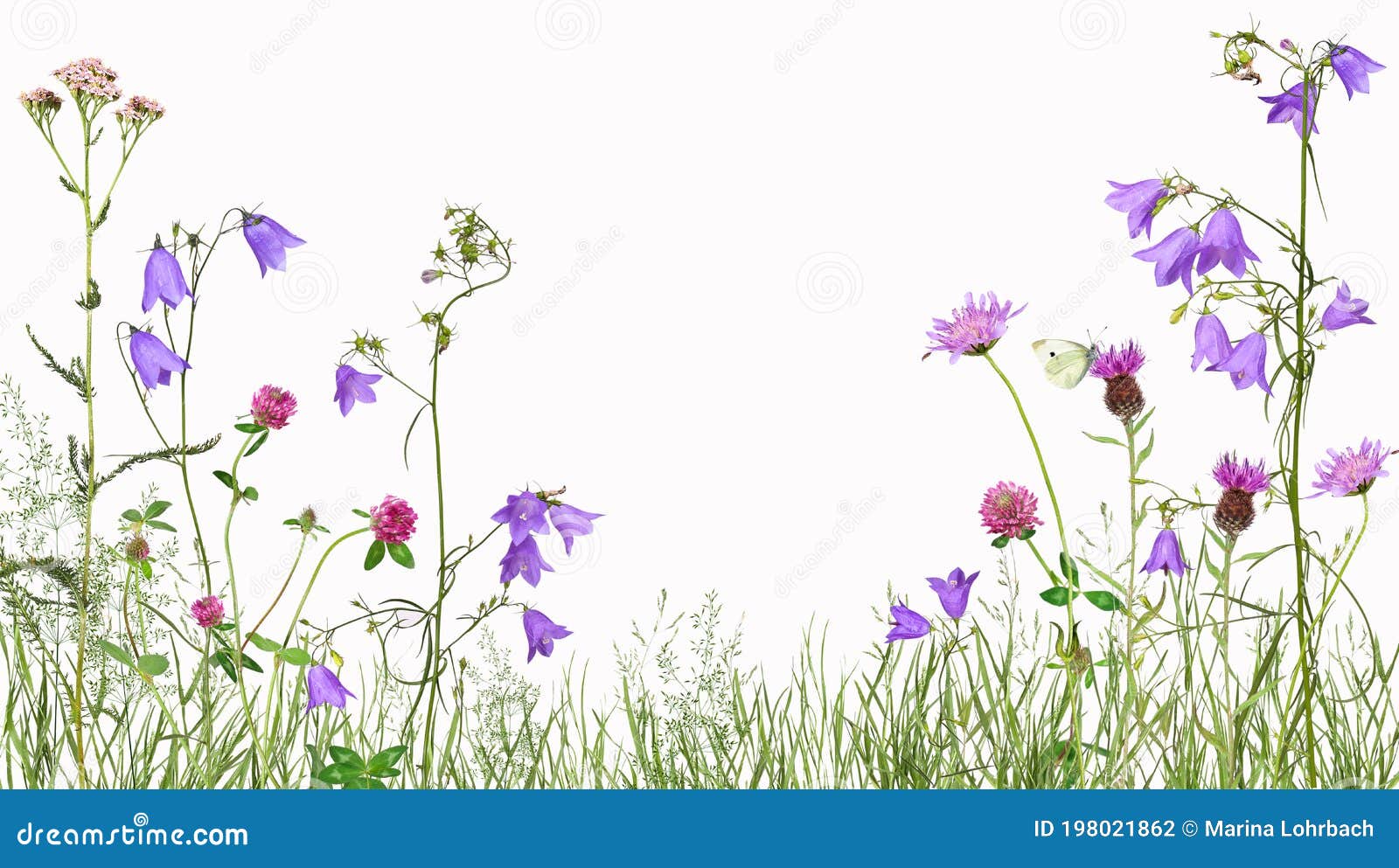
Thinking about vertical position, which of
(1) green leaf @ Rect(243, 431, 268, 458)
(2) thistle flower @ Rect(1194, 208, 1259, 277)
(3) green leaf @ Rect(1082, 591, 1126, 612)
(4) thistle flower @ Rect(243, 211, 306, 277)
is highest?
(4) thistle flower @ Rect(243, 211, 306, 277)

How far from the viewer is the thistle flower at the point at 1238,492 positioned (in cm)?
271

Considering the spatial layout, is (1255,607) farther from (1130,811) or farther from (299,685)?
(299,685)

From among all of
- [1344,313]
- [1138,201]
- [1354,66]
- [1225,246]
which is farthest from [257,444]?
[1354,66]

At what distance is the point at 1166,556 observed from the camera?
9.27ft

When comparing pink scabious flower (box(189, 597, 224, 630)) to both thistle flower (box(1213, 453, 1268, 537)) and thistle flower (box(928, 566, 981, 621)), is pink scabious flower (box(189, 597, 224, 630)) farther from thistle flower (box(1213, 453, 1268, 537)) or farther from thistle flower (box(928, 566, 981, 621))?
thistle flower (box(1213, 453, 1268, 537))

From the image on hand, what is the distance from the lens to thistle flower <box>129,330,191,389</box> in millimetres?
2758

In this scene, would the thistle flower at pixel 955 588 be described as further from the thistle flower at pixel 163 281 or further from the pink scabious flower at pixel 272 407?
the thistle flower at pixel 163 281

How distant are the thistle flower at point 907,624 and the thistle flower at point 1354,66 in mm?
1454

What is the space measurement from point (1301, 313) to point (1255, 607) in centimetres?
62

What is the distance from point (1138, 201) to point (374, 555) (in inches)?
70.0

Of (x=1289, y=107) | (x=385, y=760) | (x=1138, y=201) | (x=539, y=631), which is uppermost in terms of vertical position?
(x=1289, y=107)

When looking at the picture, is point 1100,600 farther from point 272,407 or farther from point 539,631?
point 272,407

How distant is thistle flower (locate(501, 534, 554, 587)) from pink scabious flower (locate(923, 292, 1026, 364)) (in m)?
0.98

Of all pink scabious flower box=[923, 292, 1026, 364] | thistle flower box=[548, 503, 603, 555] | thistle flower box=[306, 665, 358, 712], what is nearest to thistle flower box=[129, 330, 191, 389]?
thistle flower box=[306, 665, 358, 712]
